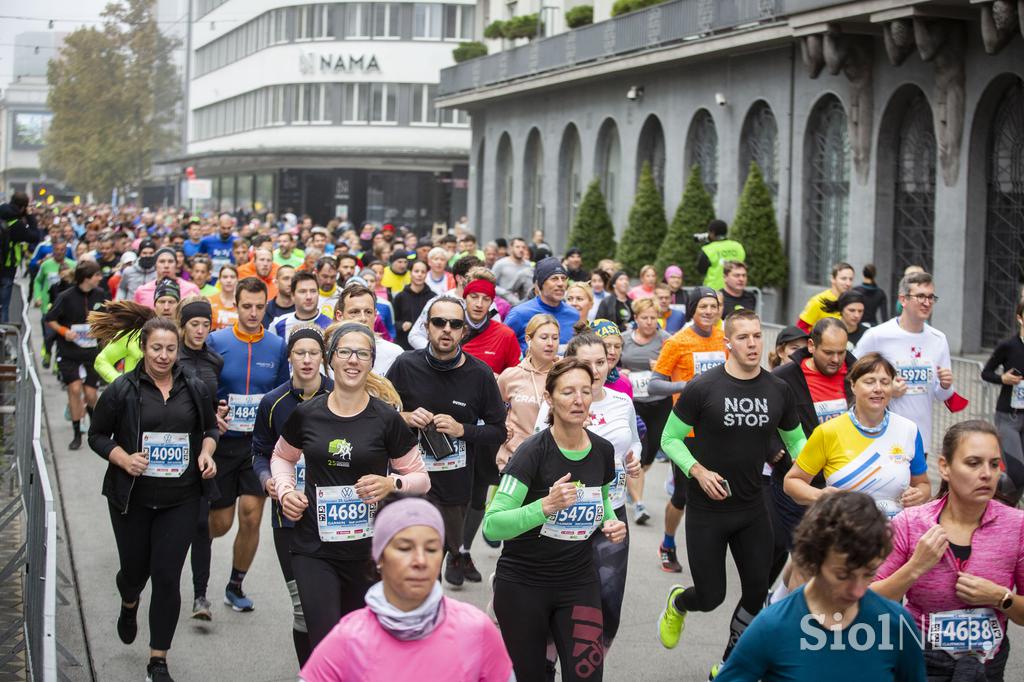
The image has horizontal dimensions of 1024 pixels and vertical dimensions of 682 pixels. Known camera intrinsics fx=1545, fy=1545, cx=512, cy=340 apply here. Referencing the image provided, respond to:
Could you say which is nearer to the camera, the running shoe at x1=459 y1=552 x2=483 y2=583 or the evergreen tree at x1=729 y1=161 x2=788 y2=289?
the running shoe at x1=459 y1=552 x2=483 y2=583

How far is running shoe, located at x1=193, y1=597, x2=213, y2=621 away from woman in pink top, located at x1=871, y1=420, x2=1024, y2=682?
487 cm

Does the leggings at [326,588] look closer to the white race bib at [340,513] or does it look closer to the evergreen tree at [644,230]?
the white race bib at [340,513]

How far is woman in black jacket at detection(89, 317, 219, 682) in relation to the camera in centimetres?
769

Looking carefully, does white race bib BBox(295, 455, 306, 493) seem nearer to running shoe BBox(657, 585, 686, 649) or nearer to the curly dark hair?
running shoe BBox(657, 585, 686, 649)

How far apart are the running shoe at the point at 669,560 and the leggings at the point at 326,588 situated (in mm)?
4050

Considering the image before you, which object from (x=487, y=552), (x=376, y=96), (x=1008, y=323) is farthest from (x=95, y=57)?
(x=487, y=552)

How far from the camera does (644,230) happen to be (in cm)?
3050

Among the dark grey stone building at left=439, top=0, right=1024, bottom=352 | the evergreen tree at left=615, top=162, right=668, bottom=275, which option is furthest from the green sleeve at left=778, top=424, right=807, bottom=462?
the evergreen tree at left=615, top=162, right=668, bottom=275

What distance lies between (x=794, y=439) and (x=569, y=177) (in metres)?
31.4

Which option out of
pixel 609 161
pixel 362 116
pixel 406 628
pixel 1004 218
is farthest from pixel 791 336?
pixel 362 116

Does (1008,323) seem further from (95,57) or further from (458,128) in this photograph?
(95,57)

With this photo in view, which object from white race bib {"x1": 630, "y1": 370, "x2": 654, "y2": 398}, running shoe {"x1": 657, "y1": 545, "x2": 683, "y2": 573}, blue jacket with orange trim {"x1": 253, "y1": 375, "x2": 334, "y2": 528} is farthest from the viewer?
white race bib {"x1": 630, "y1": 370, "x2": 654, "y2": 398}

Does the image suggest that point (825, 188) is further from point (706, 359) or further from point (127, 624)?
point (127, 624)

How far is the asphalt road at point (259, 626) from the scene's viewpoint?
8.15 meters
